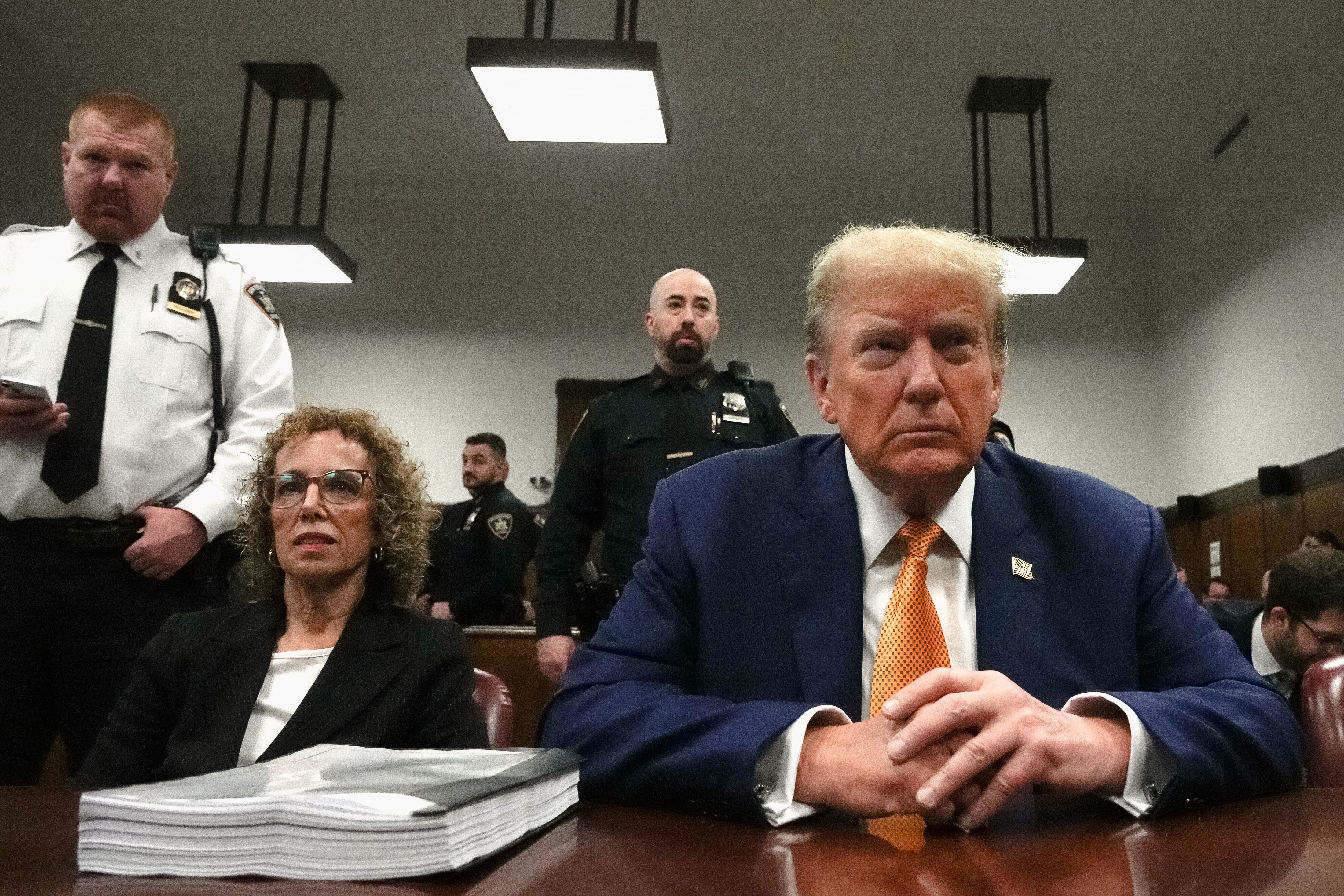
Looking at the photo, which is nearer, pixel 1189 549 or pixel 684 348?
pixel 684 348

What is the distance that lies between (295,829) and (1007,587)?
89cm

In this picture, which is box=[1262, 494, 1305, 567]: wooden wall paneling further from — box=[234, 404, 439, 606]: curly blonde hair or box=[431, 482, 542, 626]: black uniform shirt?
box=[234, 404, 439, 606]: curly blonde hair

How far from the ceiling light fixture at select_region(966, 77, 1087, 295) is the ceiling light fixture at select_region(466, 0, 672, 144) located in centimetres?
282

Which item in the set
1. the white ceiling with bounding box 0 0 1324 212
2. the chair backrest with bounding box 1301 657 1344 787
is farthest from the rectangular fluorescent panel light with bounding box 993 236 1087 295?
the chair backrest with bounding box 1301 657 1344 787

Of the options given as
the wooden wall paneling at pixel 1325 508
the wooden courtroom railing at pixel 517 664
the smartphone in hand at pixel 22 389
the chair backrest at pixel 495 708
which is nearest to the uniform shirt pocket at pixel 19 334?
the smartphone in hand at pixel 22 389

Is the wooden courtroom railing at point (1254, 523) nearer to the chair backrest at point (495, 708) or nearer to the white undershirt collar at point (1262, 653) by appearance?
the white undershirt collar at point (1262, 653)

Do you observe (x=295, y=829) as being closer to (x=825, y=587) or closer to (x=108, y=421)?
(x=825, y=587)

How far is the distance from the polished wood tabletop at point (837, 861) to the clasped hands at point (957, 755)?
3 cm

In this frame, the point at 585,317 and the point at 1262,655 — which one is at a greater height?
the point at 585,317

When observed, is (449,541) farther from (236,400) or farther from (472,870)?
(472,870)

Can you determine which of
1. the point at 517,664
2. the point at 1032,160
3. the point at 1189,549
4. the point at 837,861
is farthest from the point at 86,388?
the point at 1189,549

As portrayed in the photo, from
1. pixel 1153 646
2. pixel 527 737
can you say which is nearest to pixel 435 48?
pixel 527 737

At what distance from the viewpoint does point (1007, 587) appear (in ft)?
4.20

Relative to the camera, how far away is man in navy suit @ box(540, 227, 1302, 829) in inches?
42.9
